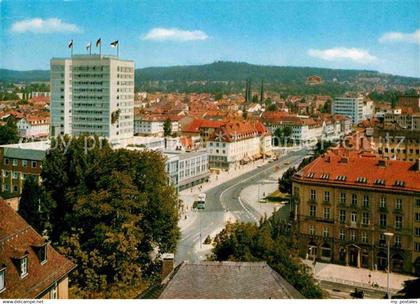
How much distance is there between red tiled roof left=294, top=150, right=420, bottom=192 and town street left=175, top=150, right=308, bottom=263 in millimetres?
5306

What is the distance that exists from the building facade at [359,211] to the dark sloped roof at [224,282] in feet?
45.4

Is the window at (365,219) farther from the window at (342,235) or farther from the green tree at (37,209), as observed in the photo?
the green tree at (37,209)

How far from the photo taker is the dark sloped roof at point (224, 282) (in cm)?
950

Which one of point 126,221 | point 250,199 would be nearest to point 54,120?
point 250,199

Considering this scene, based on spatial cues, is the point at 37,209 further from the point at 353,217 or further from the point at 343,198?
the point at 353,217

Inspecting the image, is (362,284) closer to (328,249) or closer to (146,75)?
(328,249)

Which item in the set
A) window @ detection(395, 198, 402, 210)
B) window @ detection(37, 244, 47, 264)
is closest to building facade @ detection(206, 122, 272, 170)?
window @ detection(395, 198, 402, 210)

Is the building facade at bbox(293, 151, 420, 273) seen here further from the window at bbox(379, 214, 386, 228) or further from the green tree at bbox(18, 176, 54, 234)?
the green tree at bbox(18, 176, 54, 234)

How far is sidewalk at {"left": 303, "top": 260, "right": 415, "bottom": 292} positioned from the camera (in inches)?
837

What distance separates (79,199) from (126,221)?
1.45 m

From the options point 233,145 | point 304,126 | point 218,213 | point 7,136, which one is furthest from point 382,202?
point 304,126

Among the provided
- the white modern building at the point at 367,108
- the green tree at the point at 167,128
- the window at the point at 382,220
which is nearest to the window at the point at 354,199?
the window at the point at 382,220

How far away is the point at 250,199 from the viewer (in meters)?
35.9

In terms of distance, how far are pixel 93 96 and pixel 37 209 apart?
→ 121 ft
